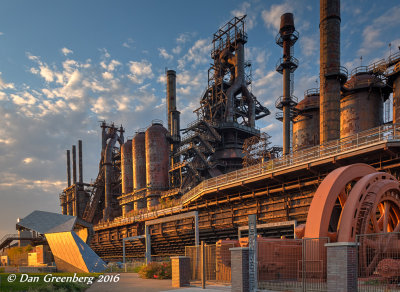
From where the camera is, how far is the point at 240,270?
455 inches

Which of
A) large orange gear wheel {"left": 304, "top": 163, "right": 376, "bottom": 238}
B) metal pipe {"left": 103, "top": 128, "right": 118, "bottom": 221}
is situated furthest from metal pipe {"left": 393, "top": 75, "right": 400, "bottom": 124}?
metal pipe {"left": 103, "top": 128, "right": 118, "bottom": 221}

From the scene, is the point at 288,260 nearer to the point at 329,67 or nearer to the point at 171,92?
the point at 329,67

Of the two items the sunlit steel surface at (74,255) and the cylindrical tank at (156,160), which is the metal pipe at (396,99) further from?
the cylindrical tank at (156,160)

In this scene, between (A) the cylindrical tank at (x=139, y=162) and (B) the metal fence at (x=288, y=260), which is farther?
(A) the cylindrical tank at (x=139, y=162)

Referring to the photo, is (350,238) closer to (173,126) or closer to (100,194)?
(173,126)

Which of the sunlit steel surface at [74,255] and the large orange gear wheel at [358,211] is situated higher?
the large orange gear wheel at [358,211]

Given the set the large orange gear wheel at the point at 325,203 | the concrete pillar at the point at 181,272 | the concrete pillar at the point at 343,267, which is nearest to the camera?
the concrete pillar at the point at 343,267

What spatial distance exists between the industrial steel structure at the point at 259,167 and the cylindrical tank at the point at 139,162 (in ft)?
0.65

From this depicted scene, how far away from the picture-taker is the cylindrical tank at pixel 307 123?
141 feet

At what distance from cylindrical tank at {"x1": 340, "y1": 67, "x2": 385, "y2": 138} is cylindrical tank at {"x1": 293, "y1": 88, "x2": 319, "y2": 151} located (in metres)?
5.71

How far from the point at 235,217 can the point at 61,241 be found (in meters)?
15.5

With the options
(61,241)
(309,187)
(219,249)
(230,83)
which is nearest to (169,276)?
(219,249)

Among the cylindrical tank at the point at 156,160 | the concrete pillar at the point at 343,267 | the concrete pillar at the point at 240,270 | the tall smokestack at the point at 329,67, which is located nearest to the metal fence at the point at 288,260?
the concrete pillar at the point at 240,270

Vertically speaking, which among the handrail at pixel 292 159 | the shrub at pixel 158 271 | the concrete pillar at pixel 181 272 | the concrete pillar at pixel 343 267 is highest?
the handrail at pixel 292 159
